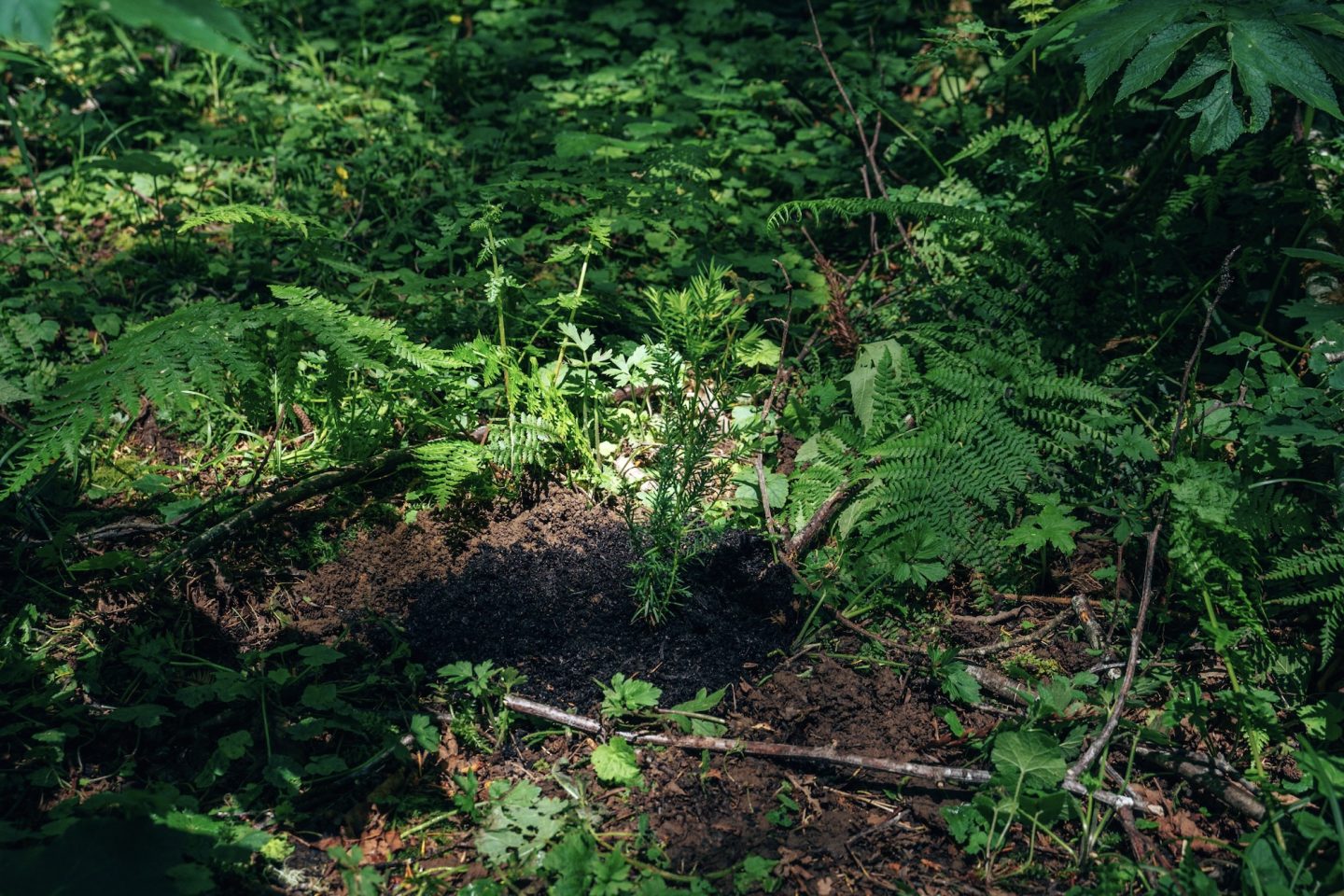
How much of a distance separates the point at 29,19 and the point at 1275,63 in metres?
2.65

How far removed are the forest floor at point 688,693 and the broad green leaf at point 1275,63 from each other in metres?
1.46

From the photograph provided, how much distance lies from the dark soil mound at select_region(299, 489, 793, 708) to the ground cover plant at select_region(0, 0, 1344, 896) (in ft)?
0.04

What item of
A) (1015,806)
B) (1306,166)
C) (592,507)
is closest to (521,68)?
(592,507)

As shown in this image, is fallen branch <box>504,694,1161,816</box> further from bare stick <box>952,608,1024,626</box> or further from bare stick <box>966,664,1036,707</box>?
bare stick <box>952,608,1024,626</box>

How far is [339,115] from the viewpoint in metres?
4.73

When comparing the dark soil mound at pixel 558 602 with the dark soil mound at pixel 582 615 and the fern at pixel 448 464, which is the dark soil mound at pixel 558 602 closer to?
the dark soil mound at pixel 582 615

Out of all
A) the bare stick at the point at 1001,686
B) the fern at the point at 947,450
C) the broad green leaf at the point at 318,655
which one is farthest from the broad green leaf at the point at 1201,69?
the broad green leaf at the point at 318,655

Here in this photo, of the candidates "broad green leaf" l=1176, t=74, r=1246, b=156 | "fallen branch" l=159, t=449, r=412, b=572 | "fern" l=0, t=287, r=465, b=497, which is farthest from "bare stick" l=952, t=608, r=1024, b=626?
"fallen branch" l=159, t=449, r=412, b=572

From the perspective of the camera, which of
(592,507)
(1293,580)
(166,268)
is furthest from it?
(166,268)

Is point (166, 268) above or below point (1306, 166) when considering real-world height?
below

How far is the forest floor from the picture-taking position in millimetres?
1975

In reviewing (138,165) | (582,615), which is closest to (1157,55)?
(582,615)

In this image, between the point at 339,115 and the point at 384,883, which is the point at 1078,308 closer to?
the point at 384,883

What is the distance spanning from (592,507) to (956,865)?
4.53ft
